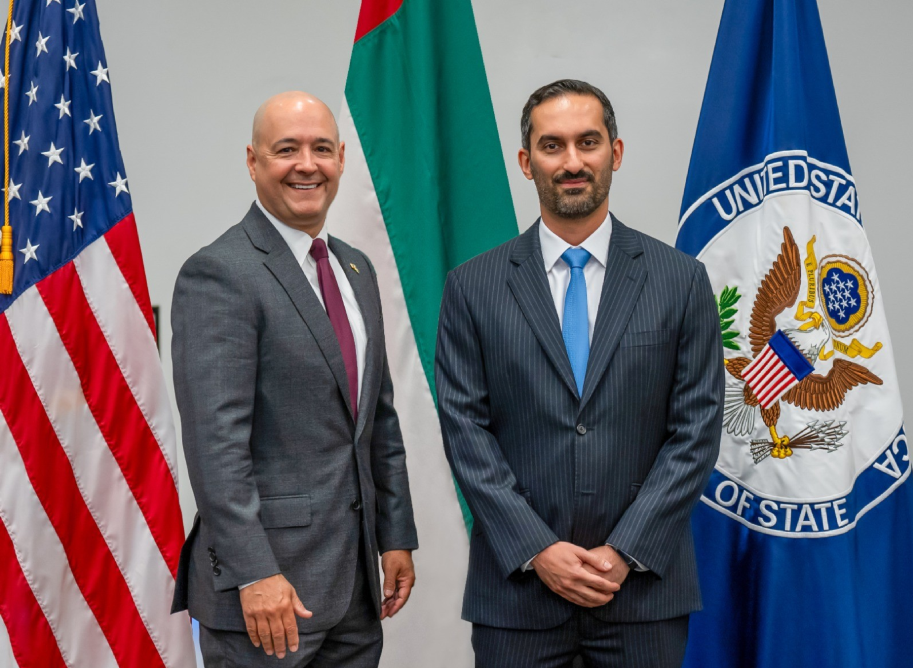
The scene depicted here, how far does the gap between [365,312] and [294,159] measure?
0.33 metres

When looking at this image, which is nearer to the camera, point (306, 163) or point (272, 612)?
point (272, 612)


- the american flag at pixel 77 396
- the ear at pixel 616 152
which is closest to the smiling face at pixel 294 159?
the ear at pixel 616 152

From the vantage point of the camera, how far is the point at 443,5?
2.50 m

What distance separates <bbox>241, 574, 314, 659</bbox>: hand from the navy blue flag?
1271 mm

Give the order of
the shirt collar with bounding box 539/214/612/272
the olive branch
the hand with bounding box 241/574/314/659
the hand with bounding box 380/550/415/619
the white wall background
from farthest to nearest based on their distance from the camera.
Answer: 1. the white wall background
2. the olive branch
3. the hand with bounding box 380/550/415/619
4. the shirt collar with bounding box 539/214/612/272
5. the hand with bounding box 241/574/314/659

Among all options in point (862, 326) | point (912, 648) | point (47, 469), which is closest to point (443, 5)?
point (862, 326)

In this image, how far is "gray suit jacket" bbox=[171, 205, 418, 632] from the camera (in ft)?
5.10

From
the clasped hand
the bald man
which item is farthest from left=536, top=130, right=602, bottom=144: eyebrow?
the clasped hand

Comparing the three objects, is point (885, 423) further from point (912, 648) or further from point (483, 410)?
point (483, 410)

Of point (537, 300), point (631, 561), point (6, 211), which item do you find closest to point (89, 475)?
point (6, 211)

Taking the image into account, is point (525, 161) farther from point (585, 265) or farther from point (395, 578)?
point (395, 578)

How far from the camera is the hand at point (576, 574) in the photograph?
154cm

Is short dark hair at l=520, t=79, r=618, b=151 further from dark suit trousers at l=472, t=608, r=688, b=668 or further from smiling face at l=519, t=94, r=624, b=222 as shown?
dark suit trousers at l=472, t=608, r=688, b=668

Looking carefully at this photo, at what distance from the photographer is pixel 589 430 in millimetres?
1619
